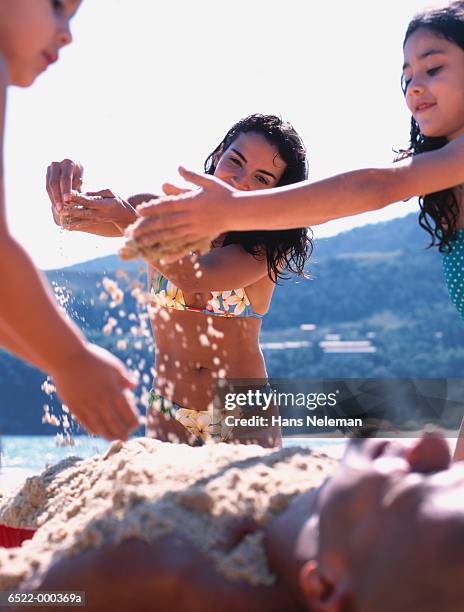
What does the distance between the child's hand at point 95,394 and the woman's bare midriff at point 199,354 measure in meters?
1.43

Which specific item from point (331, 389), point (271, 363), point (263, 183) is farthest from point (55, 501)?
point (271, 363)

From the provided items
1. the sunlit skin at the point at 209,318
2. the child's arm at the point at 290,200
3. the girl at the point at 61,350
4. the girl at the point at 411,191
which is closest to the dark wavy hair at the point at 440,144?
the girl at the point at 411,191

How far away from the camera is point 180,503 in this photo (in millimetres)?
1330

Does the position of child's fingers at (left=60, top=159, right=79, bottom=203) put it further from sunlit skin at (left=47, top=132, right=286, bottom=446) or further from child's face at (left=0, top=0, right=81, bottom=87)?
child's face at (left=0, top=0, right=81, bottom=87)

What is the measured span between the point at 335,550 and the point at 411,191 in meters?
1.08

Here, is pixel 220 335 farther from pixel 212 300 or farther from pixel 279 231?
pixel 279 231

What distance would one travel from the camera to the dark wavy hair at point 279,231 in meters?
2.90

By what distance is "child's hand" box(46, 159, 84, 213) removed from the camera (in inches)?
96.0

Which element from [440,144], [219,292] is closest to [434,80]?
[440,144]

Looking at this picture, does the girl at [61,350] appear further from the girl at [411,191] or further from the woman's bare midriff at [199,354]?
the woman's bare midriff at [199,354]

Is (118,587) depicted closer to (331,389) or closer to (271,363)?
(331,389)

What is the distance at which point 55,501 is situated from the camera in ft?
5.86

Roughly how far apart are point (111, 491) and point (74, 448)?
1178mm

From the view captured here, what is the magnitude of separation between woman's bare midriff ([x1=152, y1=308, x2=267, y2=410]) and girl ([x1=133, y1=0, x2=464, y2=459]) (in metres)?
0.74
